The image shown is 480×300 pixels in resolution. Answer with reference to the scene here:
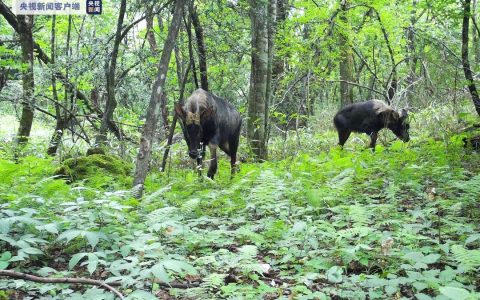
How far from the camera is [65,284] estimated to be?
3.41 meters

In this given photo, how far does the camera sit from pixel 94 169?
27.4 feet

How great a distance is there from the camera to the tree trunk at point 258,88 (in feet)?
36.3

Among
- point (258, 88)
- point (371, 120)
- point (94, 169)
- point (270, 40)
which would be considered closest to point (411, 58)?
point (371, 120)

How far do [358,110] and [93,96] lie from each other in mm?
8928

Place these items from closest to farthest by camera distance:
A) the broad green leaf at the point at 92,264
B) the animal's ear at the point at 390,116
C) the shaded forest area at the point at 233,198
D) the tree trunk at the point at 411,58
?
the broad green leaf at the point at 92,264 < the shaded forest area at the point at 233,198 < the tree trunk at the point at 411,58 < the animal's ear at the point at 390,116

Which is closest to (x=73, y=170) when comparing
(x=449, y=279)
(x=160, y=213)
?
(x=160, y=213)

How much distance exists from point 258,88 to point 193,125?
3.01 m

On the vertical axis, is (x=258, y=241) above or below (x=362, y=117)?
below

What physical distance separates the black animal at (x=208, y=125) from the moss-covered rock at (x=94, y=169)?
56.4 inches

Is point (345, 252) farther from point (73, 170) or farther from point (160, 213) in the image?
point (73, 170)

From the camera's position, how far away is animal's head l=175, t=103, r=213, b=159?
355 inches

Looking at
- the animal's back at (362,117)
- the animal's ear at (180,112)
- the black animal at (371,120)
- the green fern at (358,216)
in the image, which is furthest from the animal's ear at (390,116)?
the green fern at (358,216)

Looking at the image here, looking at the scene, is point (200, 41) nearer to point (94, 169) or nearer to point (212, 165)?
point (212, 165)

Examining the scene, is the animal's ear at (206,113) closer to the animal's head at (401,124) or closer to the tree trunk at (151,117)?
the tree trunk at (151,117)
